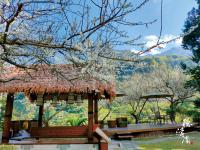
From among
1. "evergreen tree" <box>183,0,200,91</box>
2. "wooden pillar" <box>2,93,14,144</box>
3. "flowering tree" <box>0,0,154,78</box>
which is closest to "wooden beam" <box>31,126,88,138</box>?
"wooden pillar" <box>2,93,14,144</box>

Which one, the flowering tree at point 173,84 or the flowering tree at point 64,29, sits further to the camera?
the flowering tree at point 173,84

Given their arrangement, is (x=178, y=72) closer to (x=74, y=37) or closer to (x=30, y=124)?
(x=30, y=124)

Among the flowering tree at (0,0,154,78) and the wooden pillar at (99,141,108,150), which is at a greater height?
the flowering tree at (0,0,154,78)

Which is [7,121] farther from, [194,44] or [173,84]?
[173,84]

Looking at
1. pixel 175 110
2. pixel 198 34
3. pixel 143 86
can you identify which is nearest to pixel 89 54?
pixel 198 34

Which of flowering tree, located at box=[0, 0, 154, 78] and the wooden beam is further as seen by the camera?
the wooden beam

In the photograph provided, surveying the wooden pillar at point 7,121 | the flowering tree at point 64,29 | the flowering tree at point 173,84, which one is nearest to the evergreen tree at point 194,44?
the flowering tree at point 173,84

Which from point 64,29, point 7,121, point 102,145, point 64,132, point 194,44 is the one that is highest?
point 194,44

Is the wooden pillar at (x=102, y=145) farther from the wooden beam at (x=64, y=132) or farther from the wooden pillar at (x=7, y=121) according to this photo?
the wooden pillar at (x=7, y=121)

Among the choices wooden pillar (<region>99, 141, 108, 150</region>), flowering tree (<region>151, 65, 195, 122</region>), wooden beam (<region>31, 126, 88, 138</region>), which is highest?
flowering tree (<region>151, 65, 195, 122</region>)

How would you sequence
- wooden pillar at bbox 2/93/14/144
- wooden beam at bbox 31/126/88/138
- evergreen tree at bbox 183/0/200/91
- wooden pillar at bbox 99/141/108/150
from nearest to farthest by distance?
wooden pillar at bbox 99/141/108/150 → wooden pillar at bbox 2/93/14/144 → wooden beam at bbox 31/126/88/138 → evergreen tree at bbox 183/0/200/91

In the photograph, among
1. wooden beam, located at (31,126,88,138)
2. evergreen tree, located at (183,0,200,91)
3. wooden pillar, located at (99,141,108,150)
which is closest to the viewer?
wooden pillar, located at (99,141,108,150)

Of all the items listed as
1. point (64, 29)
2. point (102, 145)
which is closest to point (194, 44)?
point (102, 145)

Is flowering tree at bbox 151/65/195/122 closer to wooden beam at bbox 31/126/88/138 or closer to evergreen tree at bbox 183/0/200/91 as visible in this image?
evergreen tree at bbox 183/0/200/91
